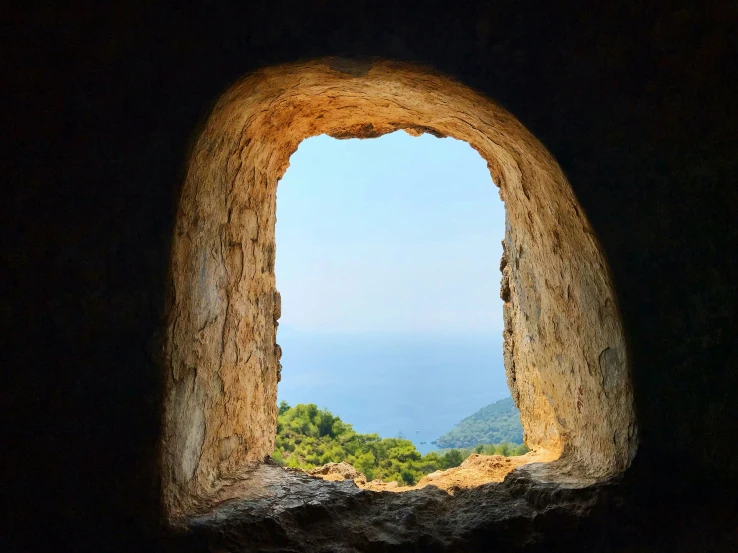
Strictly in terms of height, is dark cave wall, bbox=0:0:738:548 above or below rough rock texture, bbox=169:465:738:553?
above

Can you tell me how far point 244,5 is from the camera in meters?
1.26

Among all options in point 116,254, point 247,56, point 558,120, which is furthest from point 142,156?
point 558,120

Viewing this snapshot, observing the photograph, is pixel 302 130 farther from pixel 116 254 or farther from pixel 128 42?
pixel 116 254

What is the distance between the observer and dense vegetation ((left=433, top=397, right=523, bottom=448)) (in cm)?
586

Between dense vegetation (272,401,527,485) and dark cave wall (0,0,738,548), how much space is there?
6.17 ft

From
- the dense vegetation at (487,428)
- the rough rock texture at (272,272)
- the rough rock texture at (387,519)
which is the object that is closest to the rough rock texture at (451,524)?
the rough rock texture at (387,519)

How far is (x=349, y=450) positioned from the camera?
139 inches

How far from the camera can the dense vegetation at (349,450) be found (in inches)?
127

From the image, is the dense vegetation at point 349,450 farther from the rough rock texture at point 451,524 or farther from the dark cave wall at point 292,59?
the dark cave wall at point 292,59

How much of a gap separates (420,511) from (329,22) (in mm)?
1349

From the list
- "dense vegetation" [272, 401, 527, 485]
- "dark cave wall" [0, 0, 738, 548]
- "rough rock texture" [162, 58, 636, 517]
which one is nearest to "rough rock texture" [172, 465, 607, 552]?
"rough rock texture" [162, 58, 636, 517]

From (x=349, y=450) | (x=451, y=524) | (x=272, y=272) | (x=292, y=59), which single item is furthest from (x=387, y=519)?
(x=349, y=450)

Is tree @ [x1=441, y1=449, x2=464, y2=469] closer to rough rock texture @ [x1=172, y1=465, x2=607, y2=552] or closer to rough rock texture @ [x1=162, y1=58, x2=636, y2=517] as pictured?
rough rock texture @ [x1=162, y1=58, x2=636, y2=517]

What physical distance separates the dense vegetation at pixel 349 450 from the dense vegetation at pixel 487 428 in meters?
2.23
